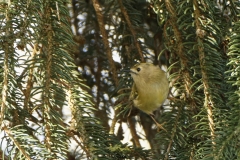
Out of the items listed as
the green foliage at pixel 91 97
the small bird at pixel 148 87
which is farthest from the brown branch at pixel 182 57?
the small bird at pixel 148 87

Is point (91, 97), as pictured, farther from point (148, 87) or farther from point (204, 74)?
point (148, 87)

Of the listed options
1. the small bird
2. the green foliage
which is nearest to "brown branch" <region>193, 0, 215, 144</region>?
the green foliage

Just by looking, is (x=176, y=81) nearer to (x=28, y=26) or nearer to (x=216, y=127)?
(x=216, y=127)

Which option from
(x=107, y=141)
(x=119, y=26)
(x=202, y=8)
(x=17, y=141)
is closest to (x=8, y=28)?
(x=17, y=141)

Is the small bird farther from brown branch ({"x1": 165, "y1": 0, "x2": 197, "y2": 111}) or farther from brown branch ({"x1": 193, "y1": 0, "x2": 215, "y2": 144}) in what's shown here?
brown branch ({"x1": 193, "y1": 0, "x2": 215, "y2": 144})

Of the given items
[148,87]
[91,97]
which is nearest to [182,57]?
[91,97]

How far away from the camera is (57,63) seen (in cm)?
184

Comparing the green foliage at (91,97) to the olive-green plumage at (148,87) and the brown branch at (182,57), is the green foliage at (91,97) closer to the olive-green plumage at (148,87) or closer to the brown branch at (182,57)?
the brown branch at (182,57)

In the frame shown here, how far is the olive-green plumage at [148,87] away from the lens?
8.41ft

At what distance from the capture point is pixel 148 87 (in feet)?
9.53

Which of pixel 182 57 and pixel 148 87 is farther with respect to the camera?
pixel 148 87

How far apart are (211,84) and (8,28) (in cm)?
82

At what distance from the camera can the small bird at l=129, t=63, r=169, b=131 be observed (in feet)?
8.39

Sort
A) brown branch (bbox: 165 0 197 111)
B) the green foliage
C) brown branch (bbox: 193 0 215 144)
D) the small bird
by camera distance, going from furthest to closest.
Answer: the small bird
brown branch (bbox: 165 0 197 111)
brown branch (bbox: 193 0 215 144)
the green foliage
